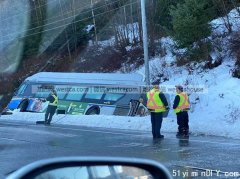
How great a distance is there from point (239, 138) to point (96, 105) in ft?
46.0

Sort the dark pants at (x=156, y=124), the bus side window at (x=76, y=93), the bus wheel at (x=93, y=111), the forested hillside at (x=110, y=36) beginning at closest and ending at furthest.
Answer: the dark pants at (x=156, y=124) → the forested hillside at (x=110, y=36) → the bus wheel at (x=93, y=111) → the bus side window at (x=76, y=93)

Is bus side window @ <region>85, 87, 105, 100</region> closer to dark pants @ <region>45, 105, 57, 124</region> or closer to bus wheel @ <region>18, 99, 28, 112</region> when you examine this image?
dark pants @ <region>45, 105, 57, 124</region>

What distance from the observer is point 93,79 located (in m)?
Result: 30.0

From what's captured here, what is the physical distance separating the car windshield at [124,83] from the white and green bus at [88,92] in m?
0.06

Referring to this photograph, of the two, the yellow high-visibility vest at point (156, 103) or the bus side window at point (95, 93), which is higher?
the bus side window at point (95, 93)

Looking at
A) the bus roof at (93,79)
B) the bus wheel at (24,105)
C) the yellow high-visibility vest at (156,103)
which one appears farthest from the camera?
the bus wheel at (24,105)

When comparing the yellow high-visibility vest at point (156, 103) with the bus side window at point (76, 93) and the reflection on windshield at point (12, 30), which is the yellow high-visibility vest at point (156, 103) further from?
the reflection on windshield at point (12, 30)

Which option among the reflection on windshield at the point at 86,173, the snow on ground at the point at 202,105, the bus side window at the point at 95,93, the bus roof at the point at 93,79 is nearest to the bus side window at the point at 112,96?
the bus side window at the point at 95,93

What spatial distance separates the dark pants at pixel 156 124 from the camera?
54.0 feet

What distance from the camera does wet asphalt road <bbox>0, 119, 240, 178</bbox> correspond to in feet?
32.8

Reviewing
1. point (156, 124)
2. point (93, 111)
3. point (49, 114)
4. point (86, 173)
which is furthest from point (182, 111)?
point (86, 173)

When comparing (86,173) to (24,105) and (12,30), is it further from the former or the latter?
(12,30)

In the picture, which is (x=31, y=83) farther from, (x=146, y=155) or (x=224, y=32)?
(x=146, y=155)

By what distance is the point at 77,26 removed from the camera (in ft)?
165
